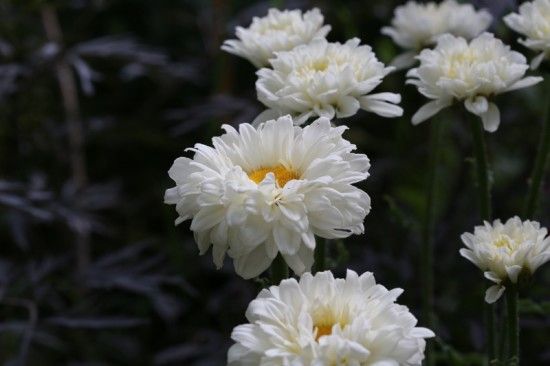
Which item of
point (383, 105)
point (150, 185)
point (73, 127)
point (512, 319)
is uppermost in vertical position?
point (383, 105)

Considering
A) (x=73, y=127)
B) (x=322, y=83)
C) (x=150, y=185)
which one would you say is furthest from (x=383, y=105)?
(x=150, y=185)

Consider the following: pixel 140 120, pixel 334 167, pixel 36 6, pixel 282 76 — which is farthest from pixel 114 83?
pixel 334 167

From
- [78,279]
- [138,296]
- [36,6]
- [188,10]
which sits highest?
[36,6]

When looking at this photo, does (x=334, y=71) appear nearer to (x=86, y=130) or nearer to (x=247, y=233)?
(x=247, y=233)

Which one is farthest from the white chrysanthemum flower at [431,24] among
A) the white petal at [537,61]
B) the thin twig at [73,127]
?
the thin twig at [73,127]

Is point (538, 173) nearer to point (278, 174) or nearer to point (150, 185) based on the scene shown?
point (278, 174)

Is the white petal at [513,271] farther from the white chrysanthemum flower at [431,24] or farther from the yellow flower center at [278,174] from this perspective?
the white chrysanthemum flower at [431,24]
